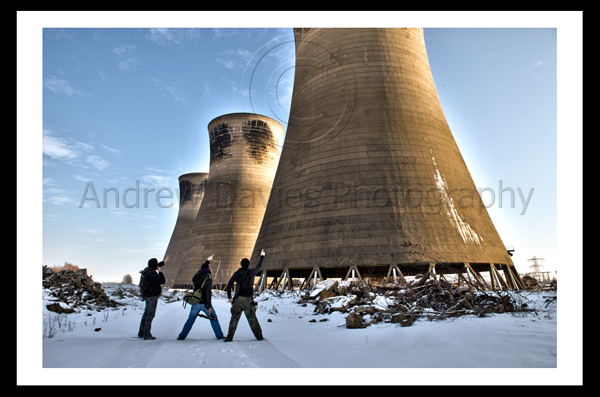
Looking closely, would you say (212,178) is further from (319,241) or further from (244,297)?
(244,297)

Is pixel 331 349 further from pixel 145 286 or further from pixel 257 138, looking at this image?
pixel 257 138

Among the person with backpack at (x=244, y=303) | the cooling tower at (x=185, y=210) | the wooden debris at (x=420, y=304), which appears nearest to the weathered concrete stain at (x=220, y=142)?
the cooling tower at (x=185, y=210)

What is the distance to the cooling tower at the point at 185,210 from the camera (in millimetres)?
34216

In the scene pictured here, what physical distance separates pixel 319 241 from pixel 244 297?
720 centimetres

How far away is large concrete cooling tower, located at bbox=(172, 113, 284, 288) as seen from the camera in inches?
951

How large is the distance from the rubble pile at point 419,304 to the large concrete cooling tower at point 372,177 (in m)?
3.68

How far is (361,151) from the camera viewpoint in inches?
499

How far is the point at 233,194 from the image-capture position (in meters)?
25.3

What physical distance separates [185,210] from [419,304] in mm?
33091

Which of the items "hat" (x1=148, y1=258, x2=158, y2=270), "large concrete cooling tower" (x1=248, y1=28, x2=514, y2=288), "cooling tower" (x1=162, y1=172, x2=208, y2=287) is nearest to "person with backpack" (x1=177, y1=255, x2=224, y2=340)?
"hat" (x1=148, y1=258, x2=158, y2=270)

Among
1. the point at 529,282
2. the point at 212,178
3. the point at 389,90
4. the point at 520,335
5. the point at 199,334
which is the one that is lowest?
the point at 529,282

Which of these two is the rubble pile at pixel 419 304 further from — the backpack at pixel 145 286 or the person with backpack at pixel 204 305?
the backpack at pixel 145 286

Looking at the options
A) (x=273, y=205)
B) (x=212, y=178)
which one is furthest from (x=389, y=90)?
(x=212, y=178)

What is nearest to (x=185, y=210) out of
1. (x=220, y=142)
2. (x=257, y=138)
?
(x=220, y=142)
